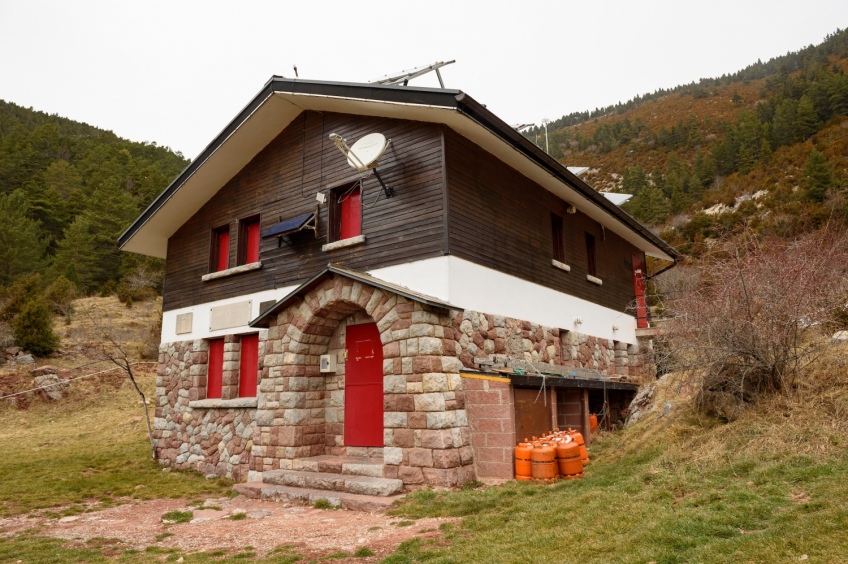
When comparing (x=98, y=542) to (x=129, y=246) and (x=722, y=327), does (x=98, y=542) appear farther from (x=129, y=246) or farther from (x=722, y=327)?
(x=129, y=246)

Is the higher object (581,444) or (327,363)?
(327,363)

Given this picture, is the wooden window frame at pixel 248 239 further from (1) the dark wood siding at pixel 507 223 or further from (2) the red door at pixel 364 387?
(1) the dark wood siding at pixel 507 223

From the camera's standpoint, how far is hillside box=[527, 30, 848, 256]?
93.0 ft

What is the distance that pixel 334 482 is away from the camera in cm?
879

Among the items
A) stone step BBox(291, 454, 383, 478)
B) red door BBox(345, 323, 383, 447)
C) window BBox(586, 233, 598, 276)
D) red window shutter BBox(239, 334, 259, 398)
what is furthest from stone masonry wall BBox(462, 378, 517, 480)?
window BBox(586, 233, 598, 276)

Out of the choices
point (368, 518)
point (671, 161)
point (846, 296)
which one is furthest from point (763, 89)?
point (368, 518)

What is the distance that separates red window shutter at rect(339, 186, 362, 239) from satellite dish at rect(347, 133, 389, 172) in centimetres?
97

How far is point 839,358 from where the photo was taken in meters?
7.94

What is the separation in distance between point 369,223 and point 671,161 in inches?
1830

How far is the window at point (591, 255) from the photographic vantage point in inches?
584

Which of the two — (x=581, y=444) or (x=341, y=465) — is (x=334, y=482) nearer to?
(x=341, y=465)

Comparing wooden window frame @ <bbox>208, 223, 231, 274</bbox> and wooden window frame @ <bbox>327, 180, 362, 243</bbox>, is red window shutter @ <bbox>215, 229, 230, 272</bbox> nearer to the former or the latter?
wooden window frame @ <bbox>208, 223, 231, 274</bbox>

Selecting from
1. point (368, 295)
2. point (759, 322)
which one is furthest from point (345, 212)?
point (759, 322)

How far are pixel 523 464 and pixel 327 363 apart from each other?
4023 mm
